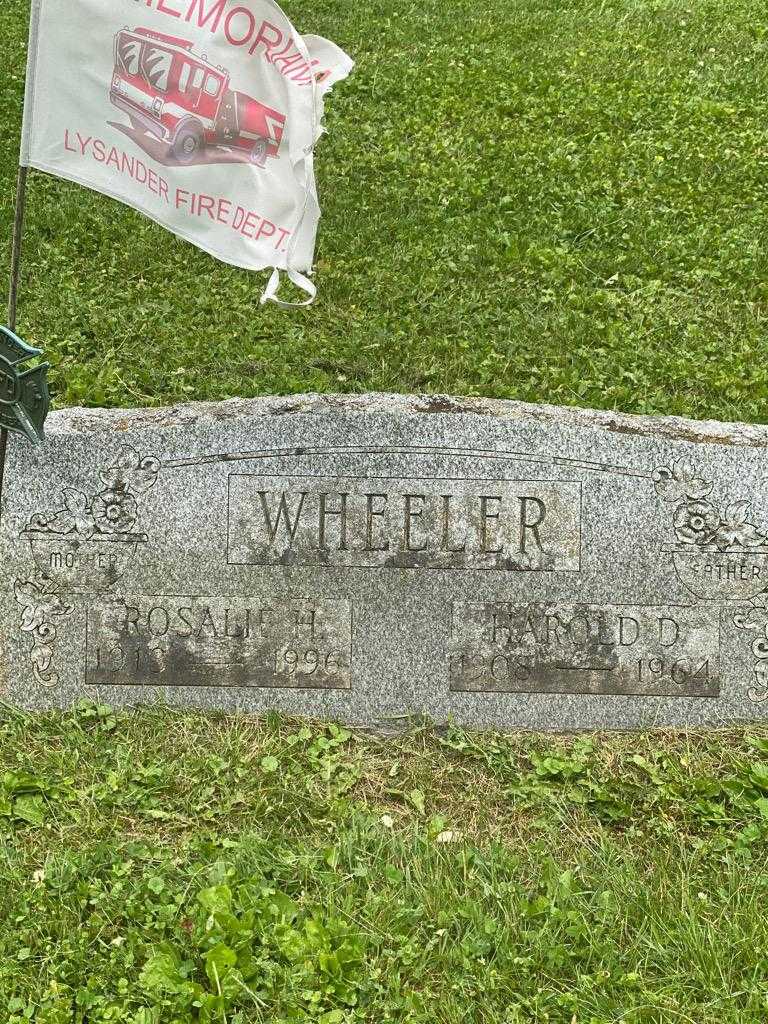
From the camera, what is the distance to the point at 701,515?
4.14m

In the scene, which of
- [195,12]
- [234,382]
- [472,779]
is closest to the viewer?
[195,12]

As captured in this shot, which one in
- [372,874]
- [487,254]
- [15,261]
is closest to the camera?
[372,874]

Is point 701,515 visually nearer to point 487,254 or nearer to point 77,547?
point 77,547

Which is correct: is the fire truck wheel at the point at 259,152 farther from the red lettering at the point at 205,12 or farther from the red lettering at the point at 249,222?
the red lettering at the point at 205,12

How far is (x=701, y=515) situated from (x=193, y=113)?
2.46 metres

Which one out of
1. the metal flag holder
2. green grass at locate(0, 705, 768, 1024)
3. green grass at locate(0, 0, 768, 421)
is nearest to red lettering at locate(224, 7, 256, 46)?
the metal flag holder

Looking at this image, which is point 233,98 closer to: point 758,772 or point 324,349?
point 324,349

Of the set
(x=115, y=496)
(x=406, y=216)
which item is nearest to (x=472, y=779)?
(x=115, y=496)

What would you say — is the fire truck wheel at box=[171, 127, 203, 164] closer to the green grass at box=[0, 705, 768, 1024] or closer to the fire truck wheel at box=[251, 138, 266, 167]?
the fire truck wheel at box=[251, 138, 266, 167]

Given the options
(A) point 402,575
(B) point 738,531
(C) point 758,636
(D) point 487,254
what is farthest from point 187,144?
(D) point 487,254

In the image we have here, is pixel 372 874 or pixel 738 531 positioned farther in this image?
pixel 738 531

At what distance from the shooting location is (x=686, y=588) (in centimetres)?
414

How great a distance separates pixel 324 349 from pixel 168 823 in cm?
310

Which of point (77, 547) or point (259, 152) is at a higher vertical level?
point (259, 152)
